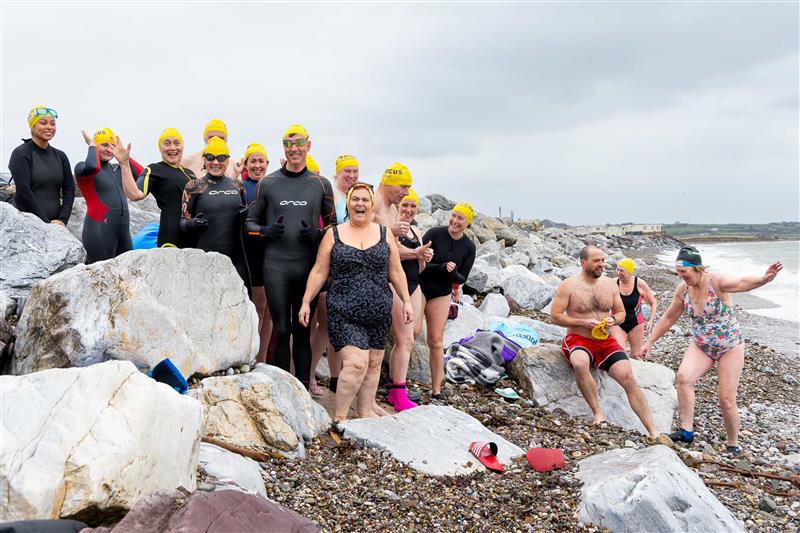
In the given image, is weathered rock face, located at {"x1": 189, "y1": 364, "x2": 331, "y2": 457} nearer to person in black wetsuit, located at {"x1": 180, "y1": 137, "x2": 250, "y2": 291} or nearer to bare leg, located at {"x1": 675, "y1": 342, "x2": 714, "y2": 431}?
person in black wetsuit, located at {"x1": 180, "y1": 137, "x2": 250, "y2": 291}

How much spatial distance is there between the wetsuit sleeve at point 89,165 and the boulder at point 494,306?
23.8 feet

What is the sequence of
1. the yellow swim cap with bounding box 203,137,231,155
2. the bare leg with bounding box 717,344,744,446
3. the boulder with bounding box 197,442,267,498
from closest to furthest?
1. the boulder with bounding box 197,442,267,498
2. the yellow swim cap with bounding box 203,137,231,155
3. the bare leg with bounding box 717,344,744,446

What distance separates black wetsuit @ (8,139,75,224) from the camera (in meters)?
6.50

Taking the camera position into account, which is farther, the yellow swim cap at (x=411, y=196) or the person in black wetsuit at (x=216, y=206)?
the yellow swim cap at (x=411, y=196)

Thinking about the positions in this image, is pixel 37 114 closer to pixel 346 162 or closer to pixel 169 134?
pixel 169 134

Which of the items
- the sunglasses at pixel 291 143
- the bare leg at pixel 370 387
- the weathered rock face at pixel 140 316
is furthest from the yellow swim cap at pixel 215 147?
the bare leg at pixel 370 387

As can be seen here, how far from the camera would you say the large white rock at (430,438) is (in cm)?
520

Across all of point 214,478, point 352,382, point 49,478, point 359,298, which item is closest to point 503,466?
point 352,382

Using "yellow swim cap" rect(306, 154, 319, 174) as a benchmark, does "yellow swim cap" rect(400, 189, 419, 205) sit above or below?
below

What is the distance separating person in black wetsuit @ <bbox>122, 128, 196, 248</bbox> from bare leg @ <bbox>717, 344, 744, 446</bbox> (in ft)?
18.5

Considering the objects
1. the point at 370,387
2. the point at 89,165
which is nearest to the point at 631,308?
the point at 370,387

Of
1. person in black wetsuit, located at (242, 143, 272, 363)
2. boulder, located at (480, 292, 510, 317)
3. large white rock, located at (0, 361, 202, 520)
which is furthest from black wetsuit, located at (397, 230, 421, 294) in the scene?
boulder, located at (480, 292, 510, 317)

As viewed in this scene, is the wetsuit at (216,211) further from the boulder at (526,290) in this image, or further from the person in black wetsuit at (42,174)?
the boulder at (526,290)

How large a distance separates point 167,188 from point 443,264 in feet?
9.67
